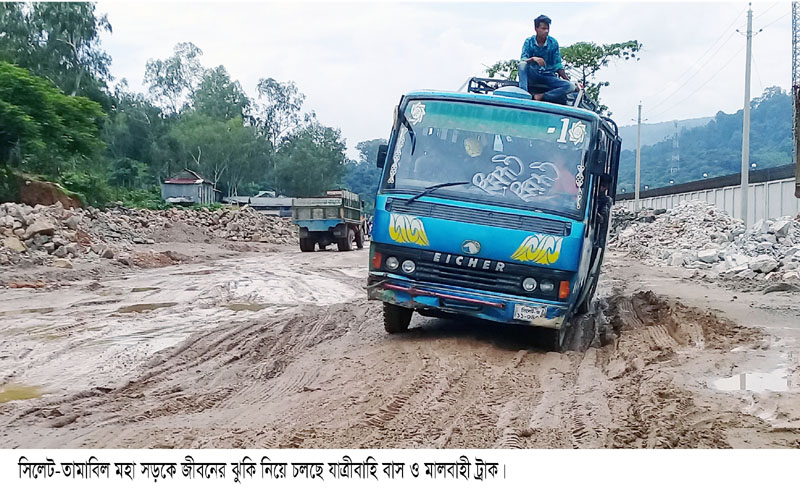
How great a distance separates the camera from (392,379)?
275 inches

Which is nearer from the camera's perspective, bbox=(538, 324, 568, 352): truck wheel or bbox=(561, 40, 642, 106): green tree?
bbox=(538, 324, 568, 352): truck wheel

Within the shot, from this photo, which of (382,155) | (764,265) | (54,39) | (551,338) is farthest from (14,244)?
(54,39)

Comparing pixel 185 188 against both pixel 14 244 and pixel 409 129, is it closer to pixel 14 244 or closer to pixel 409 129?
pixel 14 244

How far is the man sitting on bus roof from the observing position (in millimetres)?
9767

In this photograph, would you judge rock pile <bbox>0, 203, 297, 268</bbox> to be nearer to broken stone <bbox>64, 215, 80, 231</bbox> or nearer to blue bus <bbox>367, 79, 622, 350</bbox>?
broken stone <bbox>64, 215, 80, 231</bbox>

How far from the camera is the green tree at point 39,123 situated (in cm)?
2862

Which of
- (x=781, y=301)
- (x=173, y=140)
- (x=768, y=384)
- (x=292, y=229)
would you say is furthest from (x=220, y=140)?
(x=768, y=384)

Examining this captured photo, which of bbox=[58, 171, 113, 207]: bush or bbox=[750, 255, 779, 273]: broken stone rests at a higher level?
bbox=[58, 171, 113, 207]: bush

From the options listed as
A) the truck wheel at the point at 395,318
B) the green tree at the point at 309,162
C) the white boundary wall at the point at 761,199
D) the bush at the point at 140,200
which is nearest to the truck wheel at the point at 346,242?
the white boundary wall at the point at 761,199

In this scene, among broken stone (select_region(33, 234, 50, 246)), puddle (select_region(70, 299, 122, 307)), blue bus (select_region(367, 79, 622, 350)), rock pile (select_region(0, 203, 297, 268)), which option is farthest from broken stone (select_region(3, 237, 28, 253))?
blue bus (select_region(367, 79, 622, 350))

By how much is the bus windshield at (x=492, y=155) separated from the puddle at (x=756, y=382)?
225 cm

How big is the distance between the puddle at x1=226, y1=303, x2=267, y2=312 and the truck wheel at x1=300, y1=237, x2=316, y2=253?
19.9 metres

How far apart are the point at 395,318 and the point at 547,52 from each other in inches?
146

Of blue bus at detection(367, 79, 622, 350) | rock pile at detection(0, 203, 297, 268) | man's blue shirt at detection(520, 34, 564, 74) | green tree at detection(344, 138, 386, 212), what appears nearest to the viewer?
blue bus at detection(367, 79, 622, 350)
